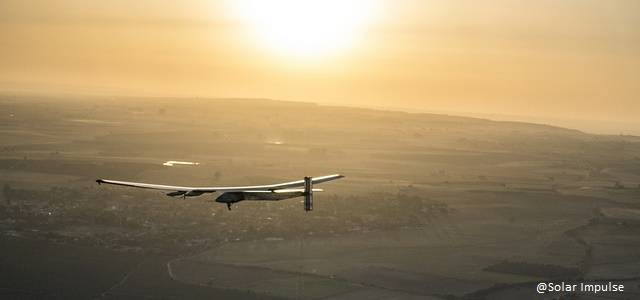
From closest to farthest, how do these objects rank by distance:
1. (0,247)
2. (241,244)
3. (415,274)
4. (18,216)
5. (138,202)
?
(415,274) < (0,247) < (241,244) < (18,216) < (138,202)

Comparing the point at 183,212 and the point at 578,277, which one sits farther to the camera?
the point at 183,212

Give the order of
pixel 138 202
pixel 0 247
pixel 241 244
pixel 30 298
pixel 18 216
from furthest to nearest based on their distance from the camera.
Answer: pixel 138 202
pixel 18 216
pixel 241 244
pixel 0 247
pixel 30 298

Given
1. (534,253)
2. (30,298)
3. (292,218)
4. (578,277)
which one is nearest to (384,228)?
(292,218)

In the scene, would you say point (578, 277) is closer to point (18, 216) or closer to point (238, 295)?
point (238, 295)

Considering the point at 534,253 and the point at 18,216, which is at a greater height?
the point at 18,216

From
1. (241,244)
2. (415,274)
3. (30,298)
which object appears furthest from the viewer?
(241,244)

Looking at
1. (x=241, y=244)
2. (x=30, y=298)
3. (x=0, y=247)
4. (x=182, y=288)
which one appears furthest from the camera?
(x=241, y=244)

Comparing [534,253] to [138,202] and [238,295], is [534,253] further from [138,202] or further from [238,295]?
[138,202]

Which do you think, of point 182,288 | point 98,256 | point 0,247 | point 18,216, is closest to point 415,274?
point 182,288

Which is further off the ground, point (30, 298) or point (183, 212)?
point (183, 212)
